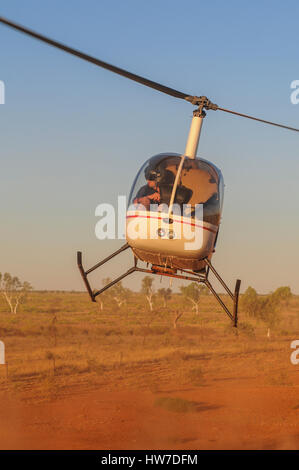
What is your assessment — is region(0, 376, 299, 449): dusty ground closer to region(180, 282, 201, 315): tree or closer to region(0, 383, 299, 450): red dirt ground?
region(0, 383, 299, 450): red dirt ground

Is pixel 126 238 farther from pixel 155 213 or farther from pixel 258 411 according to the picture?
pixel 258 411

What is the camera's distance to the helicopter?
11586 millimetres

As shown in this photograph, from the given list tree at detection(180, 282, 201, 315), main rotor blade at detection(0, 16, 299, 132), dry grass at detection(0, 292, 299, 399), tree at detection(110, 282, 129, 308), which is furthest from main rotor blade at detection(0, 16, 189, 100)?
tree at detection(110, 282, 129, 308)

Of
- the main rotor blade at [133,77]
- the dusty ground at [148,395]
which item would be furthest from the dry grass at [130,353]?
the main rotor blade at [133,77]

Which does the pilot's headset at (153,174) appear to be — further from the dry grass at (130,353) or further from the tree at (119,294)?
the tree at (119,294)

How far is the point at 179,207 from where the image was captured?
1155 centimetres

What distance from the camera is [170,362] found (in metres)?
38.8

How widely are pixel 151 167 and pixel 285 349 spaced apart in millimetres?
39694

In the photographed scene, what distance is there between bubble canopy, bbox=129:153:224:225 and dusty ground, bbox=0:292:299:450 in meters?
10.2

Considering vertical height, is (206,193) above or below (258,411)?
above

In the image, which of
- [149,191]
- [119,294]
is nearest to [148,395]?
[149,191]

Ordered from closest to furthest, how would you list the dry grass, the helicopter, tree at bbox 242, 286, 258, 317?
the helicopter
the dry grass
tree at bbox 242, 286, 258, 317

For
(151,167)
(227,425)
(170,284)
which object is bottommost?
(227,425)
